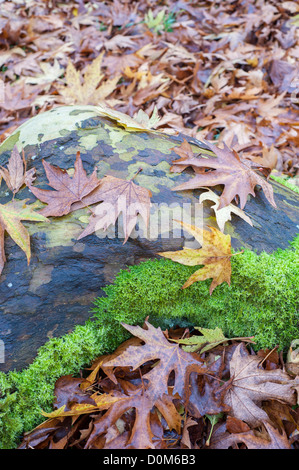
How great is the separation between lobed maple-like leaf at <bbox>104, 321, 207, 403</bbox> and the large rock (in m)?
0.31

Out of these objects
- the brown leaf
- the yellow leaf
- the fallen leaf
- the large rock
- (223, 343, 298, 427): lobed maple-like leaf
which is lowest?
the brown leaf

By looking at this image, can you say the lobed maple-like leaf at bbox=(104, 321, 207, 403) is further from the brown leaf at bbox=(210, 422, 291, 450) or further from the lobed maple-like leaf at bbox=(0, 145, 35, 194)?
the lobed maple-like leaf at bbox=(0, 145, 35, 194)

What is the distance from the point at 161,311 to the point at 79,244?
1.94 feet

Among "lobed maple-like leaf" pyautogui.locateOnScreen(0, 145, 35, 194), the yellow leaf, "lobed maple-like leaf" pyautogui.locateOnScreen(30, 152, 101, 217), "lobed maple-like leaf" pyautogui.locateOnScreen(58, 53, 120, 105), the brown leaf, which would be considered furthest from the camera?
"lobed maple-like leaf" pyautogui.locateOnScreen(58, 53, 120, 105)

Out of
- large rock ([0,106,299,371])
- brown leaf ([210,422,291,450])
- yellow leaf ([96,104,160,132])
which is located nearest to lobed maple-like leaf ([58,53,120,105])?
yellow leaf ([96,104,160,132])

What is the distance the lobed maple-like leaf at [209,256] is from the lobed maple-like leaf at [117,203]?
23cm

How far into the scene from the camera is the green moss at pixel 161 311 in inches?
64.2

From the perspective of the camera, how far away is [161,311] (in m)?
1.85

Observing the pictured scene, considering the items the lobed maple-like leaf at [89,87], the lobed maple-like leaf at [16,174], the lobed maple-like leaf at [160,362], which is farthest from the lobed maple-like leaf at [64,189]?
the lobed maple-like leaf at [89,87]

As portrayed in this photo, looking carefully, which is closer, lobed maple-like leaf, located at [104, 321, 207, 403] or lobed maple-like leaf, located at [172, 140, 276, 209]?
lobed maple-like leaf, located at [104, 321, 207, 403]

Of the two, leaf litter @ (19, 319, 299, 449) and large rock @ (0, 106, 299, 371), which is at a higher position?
large rock @ (0, 106, 299, 371)

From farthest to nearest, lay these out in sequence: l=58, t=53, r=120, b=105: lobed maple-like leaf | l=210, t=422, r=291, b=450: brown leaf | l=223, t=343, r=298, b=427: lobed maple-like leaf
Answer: l=58, t=53, r=120, b=105: lobed maple-like leaf, l=223, t=343, r=298, b=427: lobed maple-like leaf, l=210, t=422, r=291, b=450: brown leaf

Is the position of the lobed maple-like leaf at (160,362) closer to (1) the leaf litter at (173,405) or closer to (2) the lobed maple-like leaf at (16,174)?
(1) the leaf litter at (173,405)

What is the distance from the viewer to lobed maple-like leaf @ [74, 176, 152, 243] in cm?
164
